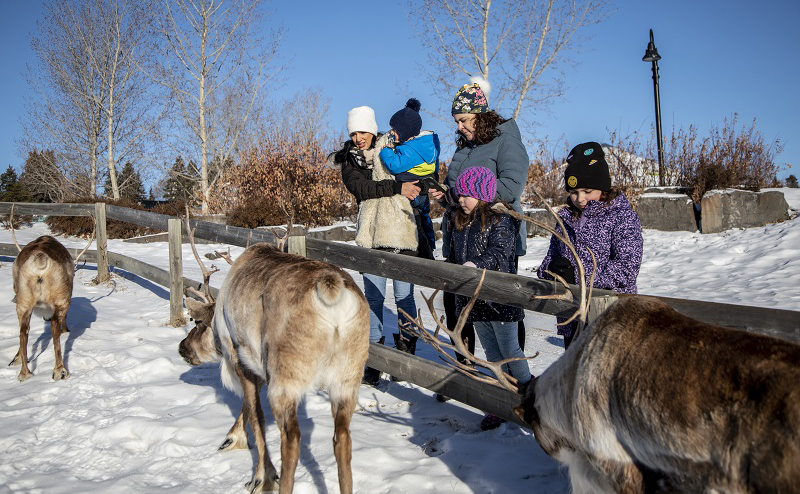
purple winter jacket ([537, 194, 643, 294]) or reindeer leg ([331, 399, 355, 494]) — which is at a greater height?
purple winter jacket ([537, 194, 643, 294])

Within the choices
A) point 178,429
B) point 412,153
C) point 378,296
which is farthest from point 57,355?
point 412,153

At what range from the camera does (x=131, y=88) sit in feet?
74.5

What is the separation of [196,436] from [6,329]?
3988 millimetres

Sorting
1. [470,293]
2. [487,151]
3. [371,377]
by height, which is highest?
[487,151]

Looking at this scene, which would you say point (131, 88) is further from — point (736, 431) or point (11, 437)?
point (736, 431)

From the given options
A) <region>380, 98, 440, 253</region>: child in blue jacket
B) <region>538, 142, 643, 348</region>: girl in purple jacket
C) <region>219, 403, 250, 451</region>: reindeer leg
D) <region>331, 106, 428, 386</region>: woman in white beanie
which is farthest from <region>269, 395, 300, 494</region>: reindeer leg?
<region>380, 98, 440, 253</region>: child in blue jacket

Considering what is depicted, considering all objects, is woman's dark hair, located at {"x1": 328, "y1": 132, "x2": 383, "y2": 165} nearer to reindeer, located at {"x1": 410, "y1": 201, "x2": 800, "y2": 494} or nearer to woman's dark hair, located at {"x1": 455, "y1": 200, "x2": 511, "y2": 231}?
woman's dark hair, located at {"x1": 455, "y1": 200, "x2": 511, "y2": 231}

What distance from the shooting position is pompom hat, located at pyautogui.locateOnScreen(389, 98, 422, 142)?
4.86 metres

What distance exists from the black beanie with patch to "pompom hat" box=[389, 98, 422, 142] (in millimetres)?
1674

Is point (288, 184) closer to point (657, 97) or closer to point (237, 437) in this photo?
point (657, 97)

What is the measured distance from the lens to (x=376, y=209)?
4.91 meters

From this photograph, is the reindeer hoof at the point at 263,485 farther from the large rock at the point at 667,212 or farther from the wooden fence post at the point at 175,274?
the large rock at the point at 667,212

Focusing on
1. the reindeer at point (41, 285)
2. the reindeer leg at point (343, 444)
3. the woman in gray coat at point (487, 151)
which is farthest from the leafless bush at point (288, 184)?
the reindeer leg at point (343, 444)

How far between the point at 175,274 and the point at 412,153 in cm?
385
